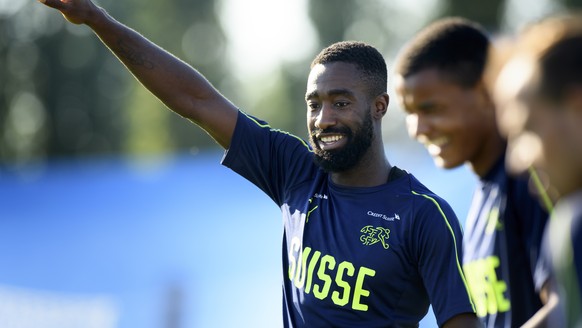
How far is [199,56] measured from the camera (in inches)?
1467

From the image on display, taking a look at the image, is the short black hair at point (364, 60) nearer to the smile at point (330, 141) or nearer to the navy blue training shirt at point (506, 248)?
the smile at point (330, 141)

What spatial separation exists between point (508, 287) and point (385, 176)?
129 cm

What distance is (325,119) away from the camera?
4.69m

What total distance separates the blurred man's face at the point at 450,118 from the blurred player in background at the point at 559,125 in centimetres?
93

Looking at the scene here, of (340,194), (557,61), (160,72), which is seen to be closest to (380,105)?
(340,194)

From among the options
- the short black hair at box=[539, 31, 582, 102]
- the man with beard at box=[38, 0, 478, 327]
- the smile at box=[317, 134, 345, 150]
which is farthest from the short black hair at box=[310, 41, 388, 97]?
the short black hair at box=[539, 31, 582, 102]

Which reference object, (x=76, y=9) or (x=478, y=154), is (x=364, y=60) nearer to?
(x=478, y=154)

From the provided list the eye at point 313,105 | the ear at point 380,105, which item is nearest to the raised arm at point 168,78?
the eye at point 313,105

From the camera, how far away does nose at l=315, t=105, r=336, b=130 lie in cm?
469

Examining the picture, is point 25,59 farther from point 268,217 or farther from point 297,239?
point 297,239

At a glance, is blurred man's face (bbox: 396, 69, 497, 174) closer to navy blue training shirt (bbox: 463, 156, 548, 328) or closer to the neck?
the neck

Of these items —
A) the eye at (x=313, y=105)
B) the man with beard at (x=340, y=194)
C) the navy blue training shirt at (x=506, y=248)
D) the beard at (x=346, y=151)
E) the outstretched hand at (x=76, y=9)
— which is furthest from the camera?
the outstretched hand at (x=76, y=9)

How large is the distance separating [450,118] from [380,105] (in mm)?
1301

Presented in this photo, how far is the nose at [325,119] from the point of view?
4.69 m
